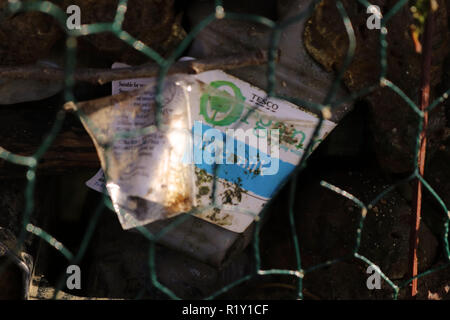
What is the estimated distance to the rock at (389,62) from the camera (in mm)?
1271

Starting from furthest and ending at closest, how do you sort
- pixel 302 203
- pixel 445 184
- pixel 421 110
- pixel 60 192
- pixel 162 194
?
pixel 60 192 < pixel 302 203 < pixel 445 184 < pixel 421 110 < pixel 162 194

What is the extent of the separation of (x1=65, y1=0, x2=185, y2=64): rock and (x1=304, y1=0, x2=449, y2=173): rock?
0.36m

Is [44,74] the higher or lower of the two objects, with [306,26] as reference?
lower

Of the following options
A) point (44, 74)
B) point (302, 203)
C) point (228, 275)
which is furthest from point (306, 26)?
point (228, 275)

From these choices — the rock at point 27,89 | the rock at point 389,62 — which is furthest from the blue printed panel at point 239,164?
the rock at point 27,89

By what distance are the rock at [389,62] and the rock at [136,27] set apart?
36cm

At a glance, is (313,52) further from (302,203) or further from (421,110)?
(302,203)

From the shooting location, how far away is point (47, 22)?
1258 millimetres

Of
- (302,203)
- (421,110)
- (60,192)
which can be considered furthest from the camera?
(60,192)

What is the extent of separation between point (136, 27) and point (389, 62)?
0.67 metres

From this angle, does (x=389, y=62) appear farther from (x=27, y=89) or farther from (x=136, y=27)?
(x=27, y=89)

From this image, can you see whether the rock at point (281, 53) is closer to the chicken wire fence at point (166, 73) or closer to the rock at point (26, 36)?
the chicken wire fence at point (166, 73)

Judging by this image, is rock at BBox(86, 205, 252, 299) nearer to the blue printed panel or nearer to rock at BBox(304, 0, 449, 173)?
the blue printed panel
